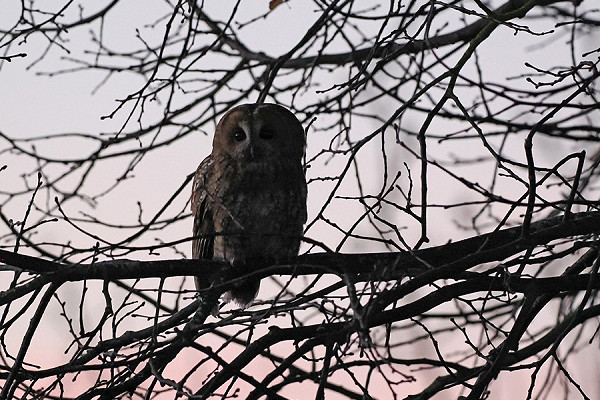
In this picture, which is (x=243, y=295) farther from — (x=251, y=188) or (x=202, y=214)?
(x=251, y=188)

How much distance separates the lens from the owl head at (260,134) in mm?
5039

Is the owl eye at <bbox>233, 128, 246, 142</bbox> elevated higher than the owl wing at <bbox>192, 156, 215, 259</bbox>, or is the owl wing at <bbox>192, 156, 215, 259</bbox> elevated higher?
the owl eye at <bbox>233, 128, 246, 142</bbox>

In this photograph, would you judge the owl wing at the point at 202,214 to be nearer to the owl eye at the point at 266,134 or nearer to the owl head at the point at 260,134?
the owl head at the point at 260,134

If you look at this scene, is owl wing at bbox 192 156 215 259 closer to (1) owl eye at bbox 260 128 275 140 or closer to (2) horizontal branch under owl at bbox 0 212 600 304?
(1) owl eye at bbox 260 128 275 140

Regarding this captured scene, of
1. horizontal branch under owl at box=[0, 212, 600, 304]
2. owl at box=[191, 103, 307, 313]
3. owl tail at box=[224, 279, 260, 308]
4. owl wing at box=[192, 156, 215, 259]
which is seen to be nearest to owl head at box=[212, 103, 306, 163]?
owl at box=[191, 103, 307, 313]

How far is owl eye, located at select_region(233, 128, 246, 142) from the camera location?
5105 millimetres

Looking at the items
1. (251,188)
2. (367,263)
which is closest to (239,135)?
(251,188)

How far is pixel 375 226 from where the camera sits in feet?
15.1

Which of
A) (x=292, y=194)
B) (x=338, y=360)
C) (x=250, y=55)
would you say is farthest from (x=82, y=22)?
(x=338, y=360)

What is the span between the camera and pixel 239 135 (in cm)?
511

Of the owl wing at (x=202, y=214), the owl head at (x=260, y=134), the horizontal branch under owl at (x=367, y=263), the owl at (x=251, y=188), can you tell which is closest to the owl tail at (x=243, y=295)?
the owl at (x=251, y=188)

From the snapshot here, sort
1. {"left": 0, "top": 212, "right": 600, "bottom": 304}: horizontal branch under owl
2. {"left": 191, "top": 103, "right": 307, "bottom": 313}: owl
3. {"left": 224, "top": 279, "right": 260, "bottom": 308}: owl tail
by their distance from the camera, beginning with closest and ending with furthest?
{"left": 0, "top": 212, "right": 600, "bottom": 304}: horizontal branch under owl → {"left": 191, "top": 103, "right": 307, "bottom": 313}: owl → {"left": 224, "top": 279, "right": 260, "bottom": 308}: owl tail

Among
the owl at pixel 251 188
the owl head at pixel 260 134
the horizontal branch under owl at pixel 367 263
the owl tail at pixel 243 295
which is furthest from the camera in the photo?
the owl tail at pixel 243 295

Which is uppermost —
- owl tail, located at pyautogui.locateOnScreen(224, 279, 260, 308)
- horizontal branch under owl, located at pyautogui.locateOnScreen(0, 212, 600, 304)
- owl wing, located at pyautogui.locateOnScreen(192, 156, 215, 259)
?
owl wing, located at pyautogui.locateOnScreen(192, 156, 215, 259)
